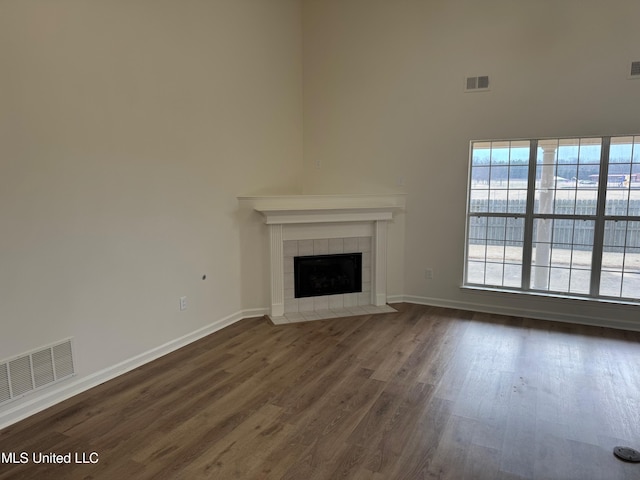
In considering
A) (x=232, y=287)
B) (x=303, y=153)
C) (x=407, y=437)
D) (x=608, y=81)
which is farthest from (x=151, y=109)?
(x=608, y=81)

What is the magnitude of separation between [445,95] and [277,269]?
9.09ft

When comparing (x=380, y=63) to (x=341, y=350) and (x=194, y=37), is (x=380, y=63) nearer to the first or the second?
(x=194, y=37)

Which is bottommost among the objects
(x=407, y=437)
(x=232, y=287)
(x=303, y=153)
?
(x=407, y=437)

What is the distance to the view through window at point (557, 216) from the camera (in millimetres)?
4441

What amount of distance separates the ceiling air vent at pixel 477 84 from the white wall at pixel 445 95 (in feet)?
0.19

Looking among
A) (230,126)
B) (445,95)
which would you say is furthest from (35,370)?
(445,95)

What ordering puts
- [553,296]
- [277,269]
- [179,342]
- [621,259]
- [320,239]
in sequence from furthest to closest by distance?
[320,239]
[277,269]
[553,296]
[621,259]
[179,342]

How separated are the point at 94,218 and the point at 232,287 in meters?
1.82

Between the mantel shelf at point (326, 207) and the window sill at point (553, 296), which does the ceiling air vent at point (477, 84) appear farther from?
the window sill at point (553, 296)

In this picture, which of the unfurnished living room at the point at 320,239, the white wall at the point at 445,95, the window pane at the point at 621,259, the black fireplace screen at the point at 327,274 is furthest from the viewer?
the black fireplace screen at the point at 327,274

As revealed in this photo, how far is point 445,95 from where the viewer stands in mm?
4918

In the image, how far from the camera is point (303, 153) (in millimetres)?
5641

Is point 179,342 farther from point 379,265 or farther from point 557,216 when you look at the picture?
point 557,216

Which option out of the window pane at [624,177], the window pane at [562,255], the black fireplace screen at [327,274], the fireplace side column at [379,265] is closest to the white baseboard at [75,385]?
the black fireplace screen at [327,274]
